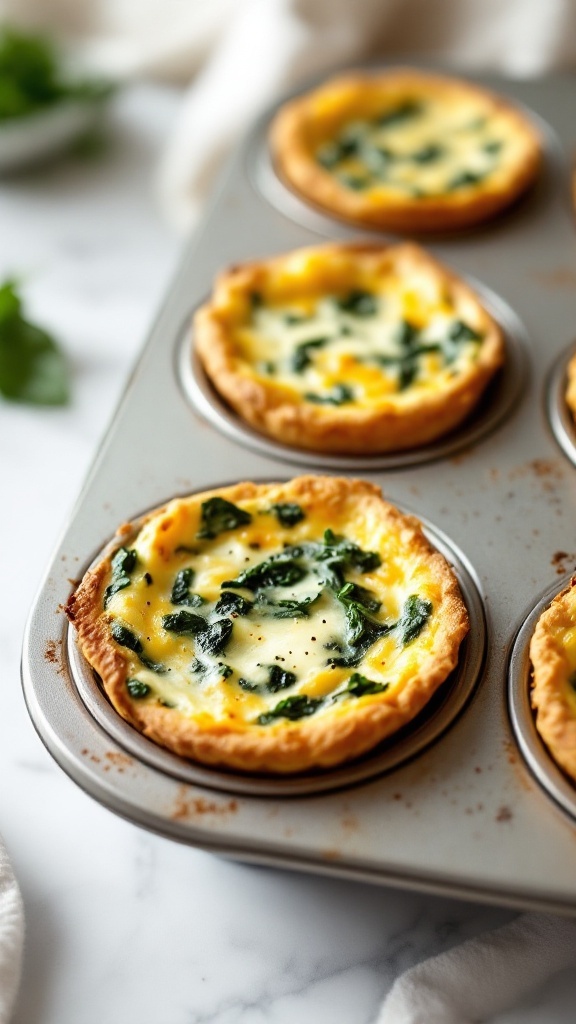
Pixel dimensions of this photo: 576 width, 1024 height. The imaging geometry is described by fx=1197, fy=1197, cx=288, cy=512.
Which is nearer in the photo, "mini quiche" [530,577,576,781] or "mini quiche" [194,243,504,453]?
"mini quiche" [530,577,576,781]

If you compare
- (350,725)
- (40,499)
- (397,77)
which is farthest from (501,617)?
(397,77)

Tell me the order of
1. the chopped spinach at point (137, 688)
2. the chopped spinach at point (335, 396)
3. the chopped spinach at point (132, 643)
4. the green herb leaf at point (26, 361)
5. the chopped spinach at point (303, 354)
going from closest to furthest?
1. the chopped spinach at point (137, 688)
2. the chopped spinach at point (132, 643)
3. the chopped spinach at point (335, 396)
4. the chopped spinach at point (303, 354)
5. the green herb leaf at point (26, 361)

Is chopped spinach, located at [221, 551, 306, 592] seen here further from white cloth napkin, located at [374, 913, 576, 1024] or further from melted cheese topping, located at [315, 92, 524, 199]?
melted cheese topping, located at [315, 92, 524, 199]

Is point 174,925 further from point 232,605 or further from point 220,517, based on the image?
point 220,517

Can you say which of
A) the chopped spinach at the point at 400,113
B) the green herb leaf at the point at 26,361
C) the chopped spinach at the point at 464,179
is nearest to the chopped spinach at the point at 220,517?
the green herb leaf at the point at 26,361

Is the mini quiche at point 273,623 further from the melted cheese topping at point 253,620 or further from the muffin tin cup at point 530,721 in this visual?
the muffin tin cup at point 530,721

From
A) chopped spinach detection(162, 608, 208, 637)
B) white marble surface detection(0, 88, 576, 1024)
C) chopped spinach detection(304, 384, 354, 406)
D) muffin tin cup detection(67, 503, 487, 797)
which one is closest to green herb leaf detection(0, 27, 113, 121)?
Answer: chopped spinach detection(304, 384, 354, 406)
